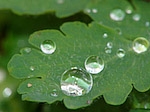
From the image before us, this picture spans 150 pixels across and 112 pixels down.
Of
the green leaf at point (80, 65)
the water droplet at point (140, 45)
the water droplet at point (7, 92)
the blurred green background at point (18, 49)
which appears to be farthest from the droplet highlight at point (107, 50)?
the water droplet at point (7, 92)

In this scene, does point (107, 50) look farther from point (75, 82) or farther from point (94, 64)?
point (75, 82)

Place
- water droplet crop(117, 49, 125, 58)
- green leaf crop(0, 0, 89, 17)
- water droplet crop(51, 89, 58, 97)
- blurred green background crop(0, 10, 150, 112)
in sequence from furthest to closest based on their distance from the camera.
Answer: green leaf crop(0, 0, 89, 17) < blurred green background crop(0, 10, 150, 112) < water droplet crop(117, 49, 125, 58) < water droplet crop(51, 89, 58, 97)

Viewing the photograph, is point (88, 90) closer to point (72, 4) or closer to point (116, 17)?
point (116, 17)

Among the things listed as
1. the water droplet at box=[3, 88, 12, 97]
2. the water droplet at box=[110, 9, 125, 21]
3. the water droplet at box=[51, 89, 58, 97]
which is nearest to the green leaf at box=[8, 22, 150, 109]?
the water droplet at box=[51, 89, 58, 97]

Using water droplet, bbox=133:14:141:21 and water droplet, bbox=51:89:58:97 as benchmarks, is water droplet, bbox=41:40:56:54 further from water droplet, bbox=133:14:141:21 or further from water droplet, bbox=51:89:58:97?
water droplet, bbox=133:14:141:21

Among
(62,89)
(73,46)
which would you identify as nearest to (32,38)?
(73,46)

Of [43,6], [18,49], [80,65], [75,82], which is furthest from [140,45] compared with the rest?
[18,49]

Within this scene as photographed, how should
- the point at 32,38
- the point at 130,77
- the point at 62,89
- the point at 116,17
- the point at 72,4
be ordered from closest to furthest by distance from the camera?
the point at 62,89, the point at 130,77, the point at 32,38, the point at 116,17, the point at 72,4
